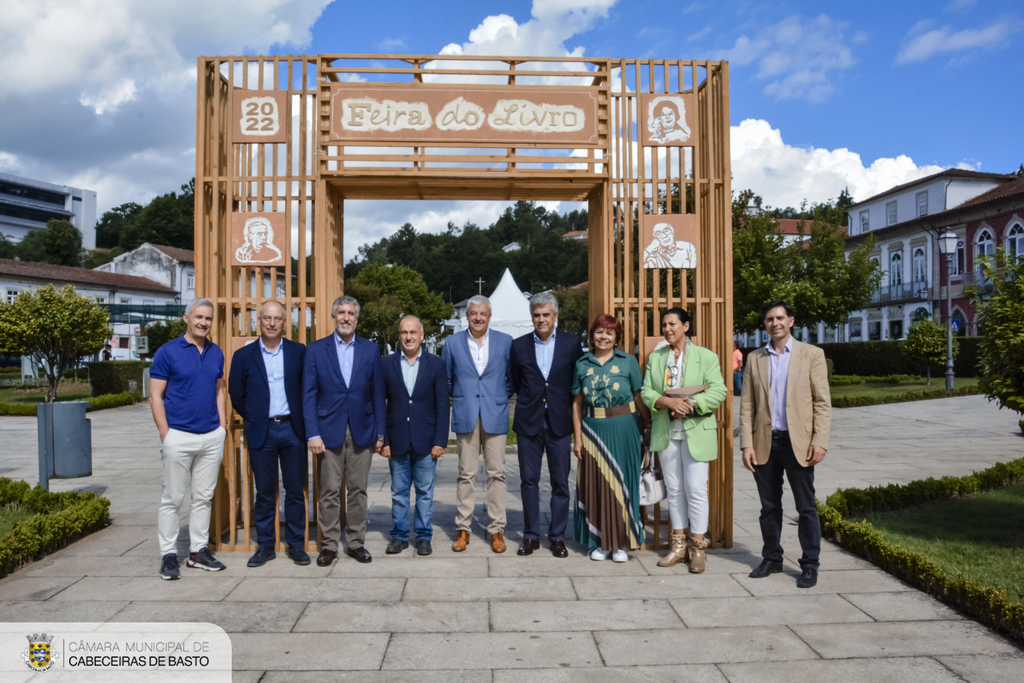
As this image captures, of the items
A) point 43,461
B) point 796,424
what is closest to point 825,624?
point 796,424

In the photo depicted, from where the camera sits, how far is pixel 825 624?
4348 millimetres

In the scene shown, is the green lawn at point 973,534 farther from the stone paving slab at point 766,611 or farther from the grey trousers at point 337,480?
the grey trousers at point 337,480

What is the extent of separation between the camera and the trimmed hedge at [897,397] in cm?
2009

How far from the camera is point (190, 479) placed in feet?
17.9

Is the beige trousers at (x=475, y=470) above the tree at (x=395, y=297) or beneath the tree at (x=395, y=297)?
beneath

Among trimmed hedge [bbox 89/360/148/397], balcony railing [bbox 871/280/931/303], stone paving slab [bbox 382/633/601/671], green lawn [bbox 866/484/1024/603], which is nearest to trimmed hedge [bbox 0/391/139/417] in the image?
trimmed hedge [bbox 89/360/148/397]

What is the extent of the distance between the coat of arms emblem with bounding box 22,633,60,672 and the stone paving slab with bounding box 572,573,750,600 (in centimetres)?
301

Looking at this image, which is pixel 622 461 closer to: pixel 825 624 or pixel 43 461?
pixel 825 624

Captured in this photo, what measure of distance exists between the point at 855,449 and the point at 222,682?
11068 mm

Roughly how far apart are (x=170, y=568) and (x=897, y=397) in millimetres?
20328

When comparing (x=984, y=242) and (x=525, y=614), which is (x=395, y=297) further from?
(x=525, y=614)

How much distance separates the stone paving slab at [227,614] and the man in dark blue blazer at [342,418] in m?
0.94

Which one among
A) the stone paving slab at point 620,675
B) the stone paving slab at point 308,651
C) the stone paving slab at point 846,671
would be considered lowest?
the stone paving slab at point 846,671

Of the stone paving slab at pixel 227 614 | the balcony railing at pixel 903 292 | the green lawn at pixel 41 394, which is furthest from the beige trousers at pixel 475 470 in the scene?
the balcony railing at pixel 903 292
